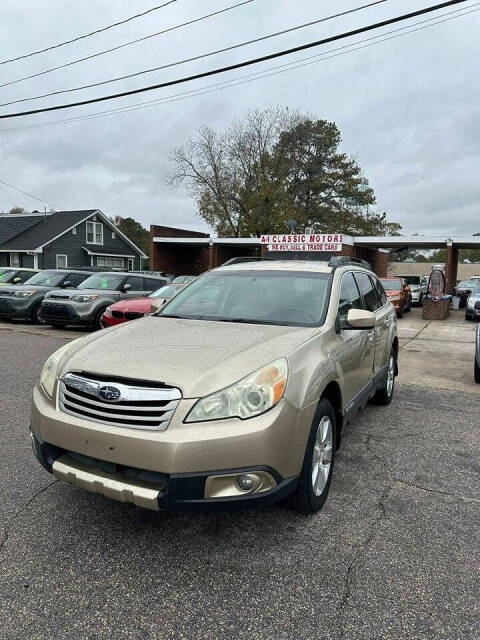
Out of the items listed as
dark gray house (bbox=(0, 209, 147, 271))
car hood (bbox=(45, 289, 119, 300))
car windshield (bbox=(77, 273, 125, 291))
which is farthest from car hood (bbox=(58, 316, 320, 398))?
dark gray house (bbox=(0, 209, 147, 271))

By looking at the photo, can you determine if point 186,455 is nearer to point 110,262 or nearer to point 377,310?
point 377,310

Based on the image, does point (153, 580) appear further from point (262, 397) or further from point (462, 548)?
point (462, 548)

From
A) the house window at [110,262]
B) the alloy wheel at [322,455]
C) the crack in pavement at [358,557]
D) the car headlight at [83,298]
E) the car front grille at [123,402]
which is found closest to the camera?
the crack in pavement at [358,557]

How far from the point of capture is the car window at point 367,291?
4.77 meters

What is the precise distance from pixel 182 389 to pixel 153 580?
96cm

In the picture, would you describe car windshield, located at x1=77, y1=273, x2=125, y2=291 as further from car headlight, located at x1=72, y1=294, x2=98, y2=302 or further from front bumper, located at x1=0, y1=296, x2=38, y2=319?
front bumper, located at x1=0, y1=296, x2=38, y2=319

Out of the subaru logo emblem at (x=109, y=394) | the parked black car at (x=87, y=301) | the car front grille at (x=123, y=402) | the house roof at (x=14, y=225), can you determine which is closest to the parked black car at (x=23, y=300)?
the parked black car at (x=87, y=301)

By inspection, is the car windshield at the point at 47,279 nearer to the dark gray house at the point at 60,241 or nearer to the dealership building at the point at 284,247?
the dealership building at the point at 284,247

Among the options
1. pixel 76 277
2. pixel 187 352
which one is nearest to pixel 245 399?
pixel 187 352

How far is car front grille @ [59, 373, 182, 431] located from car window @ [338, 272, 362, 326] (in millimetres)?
1725

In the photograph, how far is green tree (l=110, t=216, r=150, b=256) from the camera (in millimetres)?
72188

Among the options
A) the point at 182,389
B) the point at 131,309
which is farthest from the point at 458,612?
the point at 131,309

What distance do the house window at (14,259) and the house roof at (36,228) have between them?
1.84ft

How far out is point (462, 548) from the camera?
8.97ft
